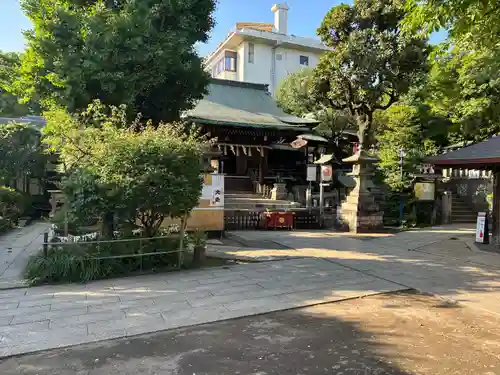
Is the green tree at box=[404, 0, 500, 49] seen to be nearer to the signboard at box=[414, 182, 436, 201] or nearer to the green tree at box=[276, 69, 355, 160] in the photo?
the signboard at box=[414, 182, 436, 201]

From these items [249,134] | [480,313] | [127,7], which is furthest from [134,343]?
[249,134]

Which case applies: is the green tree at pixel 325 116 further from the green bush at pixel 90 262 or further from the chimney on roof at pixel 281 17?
the green bush at pixel 90 262

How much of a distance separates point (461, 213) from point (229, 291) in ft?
52.4

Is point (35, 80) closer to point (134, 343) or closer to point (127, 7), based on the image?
point (127, 7)

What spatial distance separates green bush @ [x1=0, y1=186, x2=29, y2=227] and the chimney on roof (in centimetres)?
3458

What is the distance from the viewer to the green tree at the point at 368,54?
61.2 ft

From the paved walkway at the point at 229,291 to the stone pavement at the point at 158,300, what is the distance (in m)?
0.01

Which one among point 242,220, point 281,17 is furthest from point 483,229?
point 281,17

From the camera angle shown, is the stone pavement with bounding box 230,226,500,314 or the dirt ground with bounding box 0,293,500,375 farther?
the stone pavement with bounding box 230,226,500,314

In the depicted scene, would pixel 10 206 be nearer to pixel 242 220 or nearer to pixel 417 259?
pixel 242 220

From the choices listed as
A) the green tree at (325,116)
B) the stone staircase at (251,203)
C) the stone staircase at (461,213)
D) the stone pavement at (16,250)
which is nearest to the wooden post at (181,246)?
the stone pavement at (16,250)

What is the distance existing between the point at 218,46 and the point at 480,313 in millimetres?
38842

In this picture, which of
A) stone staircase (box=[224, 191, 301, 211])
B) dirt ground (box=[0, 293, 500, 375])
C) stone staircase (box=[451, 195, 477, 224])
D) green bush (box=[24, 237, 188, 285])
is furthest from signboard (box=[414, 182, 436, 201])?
green bush (box=[24, 237, 188, 285])

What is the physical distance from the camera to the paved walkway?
4.52 metres
